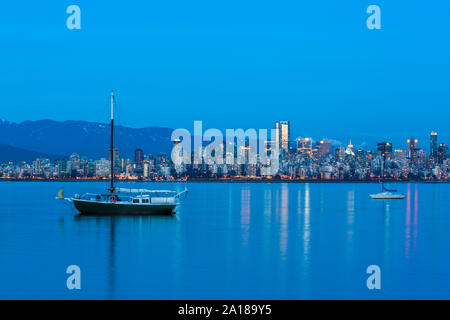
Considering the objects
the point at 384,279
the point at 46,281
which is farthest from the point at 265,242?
the point at 46,281

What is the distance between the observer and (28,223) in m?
65.7

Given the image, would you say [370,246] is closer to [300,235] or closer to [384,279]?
[300,235]

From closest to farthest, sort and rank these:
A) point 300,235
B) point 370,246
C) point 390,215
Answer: point 370,246 < point 300,235 < point 390,215

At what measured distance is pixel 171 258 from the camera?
39125mm

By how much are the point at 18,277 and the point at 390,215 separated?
62.2m

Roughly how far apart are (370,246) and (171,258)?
17466 millimetres

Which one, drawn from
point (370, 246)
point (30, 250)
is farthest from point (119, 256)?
point (370, 246)

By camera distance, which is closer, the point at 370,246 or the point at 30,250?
the point at 30,250

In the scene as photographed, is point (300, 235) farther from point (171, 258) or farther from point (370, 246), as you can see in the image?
point (171, 258)
